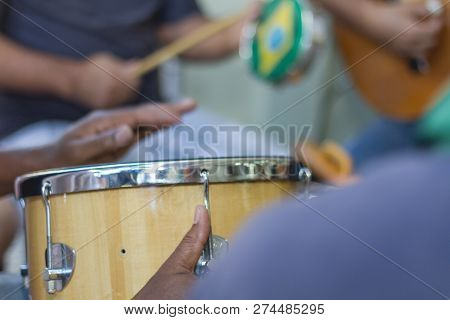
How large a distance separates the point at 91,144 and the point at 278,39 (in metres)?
0.54

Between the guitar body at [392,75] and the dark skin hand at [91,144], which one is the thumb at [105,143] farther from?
the guitar body at [392,75]

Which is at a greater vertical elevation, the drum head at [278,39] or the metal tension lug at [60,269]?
the drum head at [278,39]

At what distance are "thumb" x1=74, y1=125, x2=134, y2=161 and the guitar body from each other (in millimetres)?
868

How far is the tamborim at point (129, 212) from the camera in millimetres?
641

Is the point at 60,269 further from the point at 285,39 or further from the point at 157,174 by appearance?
the point at 285,39

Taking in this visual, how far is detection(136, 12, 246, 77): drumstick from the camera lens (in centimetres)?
131

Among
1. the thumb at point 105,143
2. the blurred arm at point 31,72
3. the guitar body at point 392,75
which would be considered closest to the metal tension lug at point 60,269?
the thumb at point 105,143

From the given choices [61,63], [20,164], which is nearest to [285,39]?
[61,63]

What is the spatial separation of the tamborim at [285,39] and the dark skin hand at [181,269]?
0.66 m

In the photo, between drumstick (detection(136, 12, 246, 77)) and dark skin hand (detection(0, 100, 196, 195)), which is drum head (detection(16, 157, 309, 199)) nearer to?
dark skin hand (detection(0, 100, 196, 195))

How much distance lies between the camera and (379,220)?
0.99ft

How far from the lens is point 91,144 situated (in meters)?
0.78

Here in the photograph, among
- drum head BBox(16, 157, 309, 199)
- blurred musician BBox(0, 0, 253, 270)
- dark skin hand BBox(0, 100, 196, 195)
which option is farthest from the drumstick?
drum head BBox(16, 157, 309, 199)

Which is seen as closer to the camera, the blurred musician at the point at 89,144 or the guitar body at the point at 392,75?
the blurred musician at the point at 89,144
